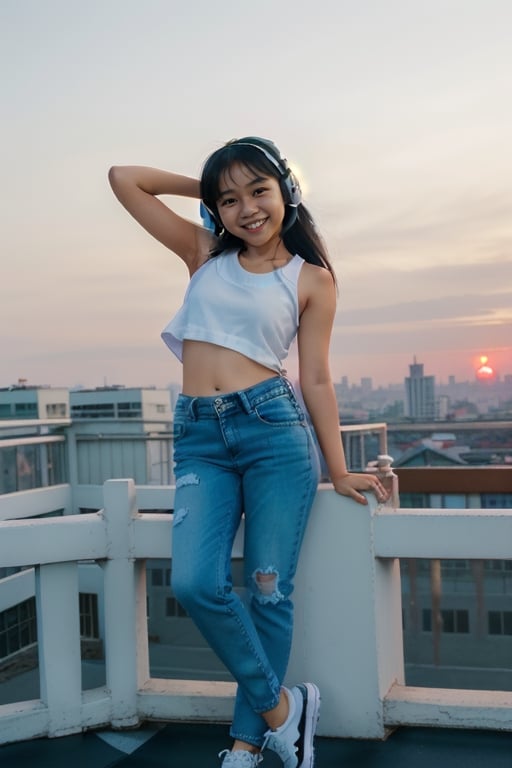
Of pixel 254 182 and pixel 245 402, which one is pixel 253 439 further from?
pixel 254 182

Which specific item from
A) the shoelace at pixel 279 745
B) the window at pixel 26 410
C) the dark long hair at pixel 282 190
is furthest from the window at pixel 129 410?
the shoelace at pixel 279 745

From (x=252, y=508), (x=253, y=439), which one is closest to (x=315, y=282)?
(x=253, y=439)

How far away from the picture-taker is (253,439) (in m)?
2.16

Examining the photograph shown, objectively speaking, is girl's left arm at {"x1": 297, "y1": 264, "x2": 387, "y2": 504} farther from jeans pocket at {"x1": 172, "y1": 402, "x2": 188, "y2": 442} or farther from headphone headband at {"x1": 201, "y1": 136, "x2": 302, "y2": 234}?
jeans pocket at {"x1": 172, "y1": 402, "x2": 188, "y2": 442}

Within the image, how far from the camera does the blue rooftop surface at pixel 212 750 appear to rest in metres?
2.20

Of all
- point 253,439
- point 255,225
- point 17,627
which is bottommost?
point 17,627

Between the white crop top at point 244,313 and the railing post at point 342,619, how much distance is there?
0.48m

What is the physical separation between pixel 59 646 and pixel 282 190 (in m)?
1.49

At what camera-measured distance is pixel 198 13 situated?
656 cm

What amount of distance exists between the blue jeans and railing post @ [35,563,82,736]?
478 millimetres

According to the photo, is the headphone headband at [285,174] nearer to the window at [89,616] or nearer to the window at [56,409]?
the window at [56,409]

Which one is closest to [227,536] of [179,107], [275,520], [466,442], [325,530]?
[275,520]

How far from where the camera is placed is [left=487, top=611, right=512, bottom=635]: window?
19.3 m

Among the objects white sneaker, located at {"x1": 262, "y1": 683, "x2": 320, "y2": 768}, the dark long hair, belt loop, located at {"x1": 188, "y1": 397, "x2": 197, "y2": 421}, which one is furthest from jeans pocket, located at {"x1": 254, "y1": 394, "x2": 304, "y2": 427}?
white sneaker, located at {"x1": 262, "y1": 683, "x2": 320, "y2": 768}
